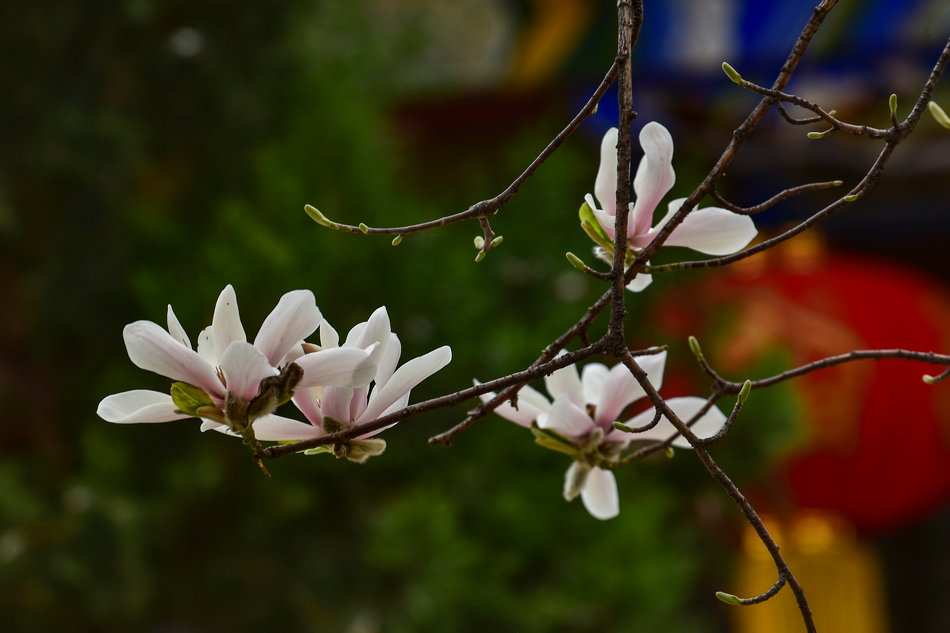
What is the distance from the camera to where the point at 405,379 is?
0.80ft

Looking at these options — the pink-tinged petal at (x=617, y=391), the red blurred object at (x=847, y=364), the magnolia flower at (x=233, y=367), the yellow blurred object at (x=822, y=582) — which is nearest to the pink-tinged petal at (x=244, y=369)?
the magnolia flower at (x=233, y=367)

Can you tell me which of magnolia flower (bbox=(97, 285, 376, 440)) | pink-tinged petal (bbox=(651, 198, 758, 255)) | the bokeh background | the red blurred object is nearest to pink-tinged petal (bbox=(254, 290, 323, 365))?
magnolia flower (bbox=(97, 285, 376, 440))

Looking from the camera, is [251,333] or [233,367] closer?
[233,367]

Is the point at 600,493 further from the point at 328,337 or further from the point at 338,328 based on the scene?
the point at 338,328

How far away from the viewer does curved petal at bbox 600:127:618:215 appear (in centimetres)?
27

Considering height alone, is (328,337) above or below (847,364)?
below

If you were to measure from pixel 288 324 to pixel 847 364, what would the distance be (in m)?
1.02

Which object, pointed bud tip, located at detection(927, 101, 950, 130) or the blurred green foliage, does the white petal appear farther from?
the blurred green foliage

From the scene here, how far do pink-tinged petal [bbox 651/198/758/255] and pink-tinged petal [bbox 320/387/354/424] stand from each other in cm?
10

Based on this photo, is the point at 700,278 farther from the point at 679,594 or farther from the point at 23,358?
the point at 23,358

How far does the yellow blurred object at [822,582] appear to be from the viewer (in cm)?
153

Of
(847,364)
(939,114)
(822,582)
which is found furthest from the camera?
(822,582)

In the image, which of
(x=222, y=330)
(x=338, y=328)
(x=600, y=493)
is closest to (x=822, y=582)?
(x=338, y=328)

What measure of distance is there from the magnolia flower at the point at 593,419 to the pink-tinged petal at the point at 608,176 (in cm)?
5
